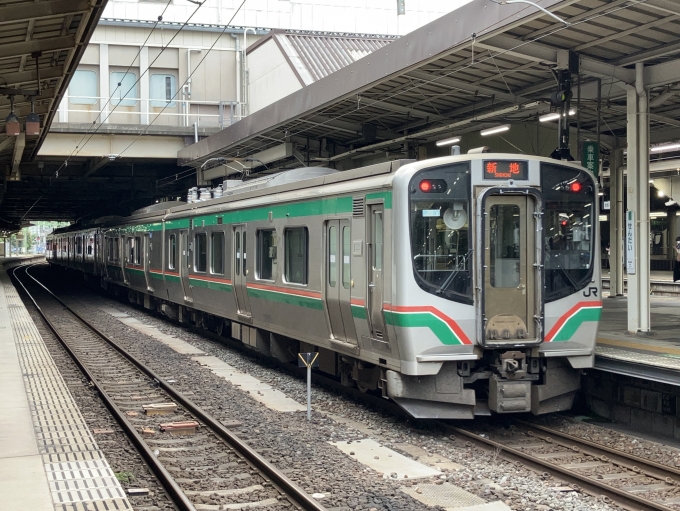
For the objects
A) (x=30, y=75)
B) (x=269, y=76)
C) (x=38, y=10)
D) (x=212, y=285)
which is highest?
(x=269, y=76)

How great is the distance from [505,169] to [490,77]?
4.83m

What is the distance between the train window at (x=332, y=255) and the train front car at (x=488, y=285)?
158cm

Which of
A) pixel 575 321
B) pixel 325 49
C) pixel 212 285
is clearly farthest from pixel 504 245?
pixel 325 49

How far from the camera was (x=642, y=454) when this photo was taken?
799cm

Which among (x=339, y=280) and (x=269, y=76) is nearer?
(x=339, y=280)

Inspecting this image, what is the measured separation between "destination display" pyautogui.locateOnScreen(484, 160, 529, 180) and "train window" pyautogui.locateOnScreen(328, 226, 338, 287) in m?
2.17

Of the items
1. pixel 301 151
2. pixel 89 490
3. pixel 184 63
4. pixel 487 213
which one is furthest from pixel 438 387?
pixel 184 63

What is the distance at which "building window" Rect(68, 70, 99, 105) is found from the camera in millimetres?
32625

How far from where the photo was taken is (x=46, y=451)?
745cm

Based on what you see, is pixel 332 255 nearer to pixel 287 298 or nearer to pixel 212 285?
pixel 287 298

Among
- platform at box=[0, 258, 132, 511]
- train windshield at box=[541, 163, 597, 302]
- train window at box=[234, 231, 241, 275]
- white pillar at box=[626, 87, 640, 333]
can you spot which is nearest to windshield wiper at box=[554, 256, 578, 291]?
train windshield at box=[541, 163, 597, 302]

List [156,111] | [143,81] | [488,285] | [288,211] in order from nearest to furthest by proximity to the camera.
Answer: [488,285]
[288,211]
[156,111]
[143,81]

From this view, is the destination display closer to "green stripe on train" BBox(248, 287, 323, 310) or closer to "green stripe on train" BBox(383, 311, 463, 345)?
"green stripe on train" BBox(383, 311, 463, 345)

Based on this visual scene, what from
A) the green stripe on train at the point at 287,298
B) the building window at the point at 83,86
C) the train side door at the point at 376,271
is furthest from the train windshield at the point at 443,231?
the building window at the point at 83,86
